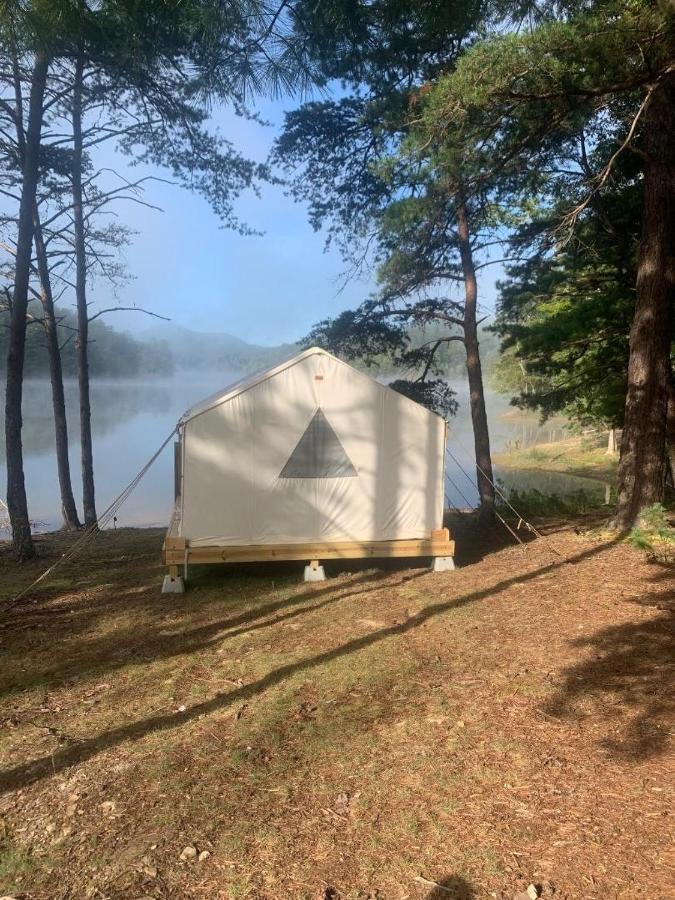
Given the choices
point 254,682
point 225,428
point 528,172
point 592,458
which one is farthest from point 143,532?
point 592,458

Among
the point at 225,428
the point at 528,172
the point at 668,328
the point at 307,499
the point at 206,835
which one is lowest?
the point at 206,835

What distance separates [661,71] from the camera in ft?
17.0

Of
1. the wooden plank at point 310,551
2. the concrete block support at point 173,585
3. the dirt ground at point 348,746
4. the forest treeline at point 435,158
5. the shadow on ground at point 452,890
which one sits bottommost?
the shadow on ground at point 452,890

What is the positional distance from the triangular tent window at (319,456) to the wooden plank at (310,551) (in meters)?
0.84

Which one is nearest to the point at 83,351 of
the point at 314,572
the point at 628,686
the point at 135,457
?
the point at 314,572

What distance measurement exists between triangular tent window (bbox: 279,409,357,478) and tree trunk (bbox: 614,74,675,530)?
3406 mm

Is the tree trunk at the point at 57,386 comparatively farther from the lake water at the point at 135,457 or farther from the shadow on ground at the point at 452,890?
the shadow on ground at the point at 452,890

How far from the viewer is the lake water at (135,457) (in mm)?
19609

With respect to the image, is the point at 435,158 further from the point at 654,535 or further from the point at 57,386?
the point at 57,386

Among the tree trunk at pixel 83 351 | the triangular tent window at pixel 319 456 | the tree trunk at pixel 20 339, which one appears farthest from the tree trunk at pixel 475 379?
the tree trunk at pixel 83 351

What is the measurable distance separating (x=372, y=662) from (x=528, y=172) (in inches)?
265

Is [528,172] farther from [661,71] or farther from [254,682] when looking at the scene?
[254,682]

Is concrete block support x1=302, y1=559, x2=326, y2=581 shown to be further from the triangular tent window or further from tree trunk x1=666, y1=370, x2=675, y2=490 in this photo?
tree trunk x1=666, y1=370, x2=675, y2=490

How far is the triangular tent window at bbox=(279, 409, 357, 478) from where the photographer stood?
709 centimetres
